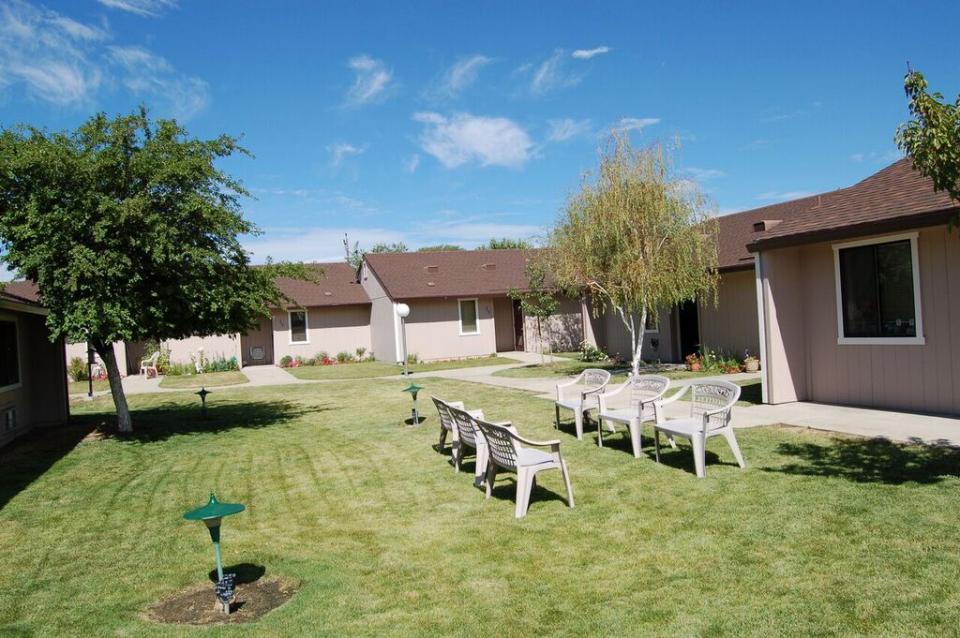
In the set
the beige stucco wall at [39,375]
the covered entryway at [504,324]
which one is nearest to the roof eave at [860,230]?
the beige stucco wall at [39,375]

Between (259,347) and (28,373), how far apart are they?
16836 mm

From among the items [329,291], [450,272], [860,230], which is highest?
[450,272]

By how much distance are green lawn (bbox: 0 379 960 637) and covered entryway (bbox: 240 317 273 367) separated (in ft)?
69.0

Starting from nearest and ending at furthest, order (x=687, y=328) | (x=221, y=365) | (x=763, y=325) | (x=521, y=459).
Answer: (x=521, y=459) → (x=763, y=325) → (x=687, y=328) → (x=221, y=365)

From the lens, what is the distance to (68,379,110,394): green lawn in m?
23.6

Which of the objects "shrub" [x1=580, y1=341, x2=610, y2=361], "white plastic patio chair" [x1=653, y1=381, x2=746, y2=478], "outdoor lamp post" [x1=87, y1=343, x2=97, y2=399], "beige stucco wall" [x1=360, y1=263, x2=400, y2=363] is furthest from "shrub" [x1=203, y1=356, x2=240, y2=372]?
"white plastic patio chair" [x1=653, y1=381, x2=746, y2=478]

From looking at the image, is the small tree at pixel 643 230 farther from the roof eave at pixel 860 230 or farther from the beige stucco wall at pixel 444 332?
the beige stucco wall at pixel 444 332

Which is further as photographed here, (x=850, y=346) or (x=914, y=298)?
(x=850, y=346)

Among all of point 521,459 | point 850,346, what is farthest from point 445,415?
point 850,346

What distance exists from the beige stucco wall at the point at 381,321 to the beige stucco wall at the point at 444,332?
0.72m

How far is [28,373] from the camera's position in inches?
573

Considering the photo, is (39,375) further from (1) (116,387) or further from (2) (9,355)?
(1) (116,387)

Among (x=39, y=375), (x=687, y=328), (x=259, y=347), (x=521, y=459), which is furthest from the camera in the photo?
(x=259, y=347)

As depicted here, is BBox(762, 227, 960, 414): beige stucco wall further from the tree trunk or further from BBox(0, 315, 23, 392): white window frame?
BBox(0, 315, 23, 392): white window frame
